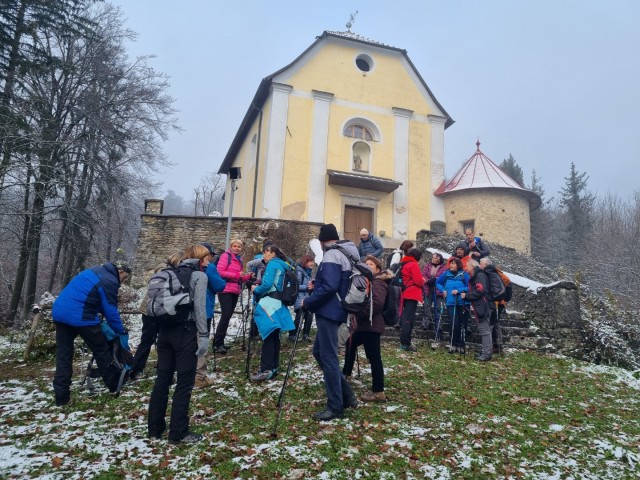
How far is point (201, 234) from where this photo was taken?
48.5 feet

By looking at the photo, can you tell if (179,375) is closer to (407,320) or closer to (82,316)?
(82,316)

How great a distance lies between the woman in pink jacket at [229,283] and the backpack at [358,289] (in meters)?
2.66

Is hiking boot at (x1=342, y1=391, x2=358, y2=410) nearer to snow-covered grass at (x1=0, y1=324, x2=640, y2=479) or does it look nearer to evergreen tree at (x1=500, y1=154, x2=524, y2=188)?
snow-covered grass at (x1=0, y1=324, x2=640, y2=479)

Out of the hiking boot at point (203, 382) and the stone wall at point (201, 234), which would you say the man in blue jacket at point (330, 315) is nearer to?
the hiking boot at point (203, 382)

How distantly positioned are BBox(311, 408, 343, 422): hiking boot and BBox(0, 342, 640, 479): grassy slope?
7cm

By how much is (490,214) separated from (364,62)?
31.4 feet

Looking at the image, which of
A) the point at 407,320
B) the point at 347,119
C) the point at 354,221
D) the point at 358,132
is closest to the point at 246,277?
the point at 407,320

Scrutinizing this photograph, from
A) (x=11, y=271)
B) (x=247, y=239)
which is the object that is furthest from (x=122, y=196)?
(x=11, y=271)

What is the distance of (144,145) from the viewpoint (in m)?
17.1

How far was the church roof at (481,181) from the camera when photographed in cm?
1986

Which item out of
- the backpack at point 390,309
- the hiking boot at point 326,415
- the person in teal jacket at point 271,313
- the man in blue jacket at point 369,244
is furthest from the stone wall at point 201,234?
the hiking boot at point 326,415

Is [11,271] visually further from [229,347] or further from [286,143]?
[229,347]

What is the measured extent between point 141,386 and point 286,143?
46.2 feet

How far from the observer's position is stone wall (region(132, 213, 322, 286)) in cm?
1444
